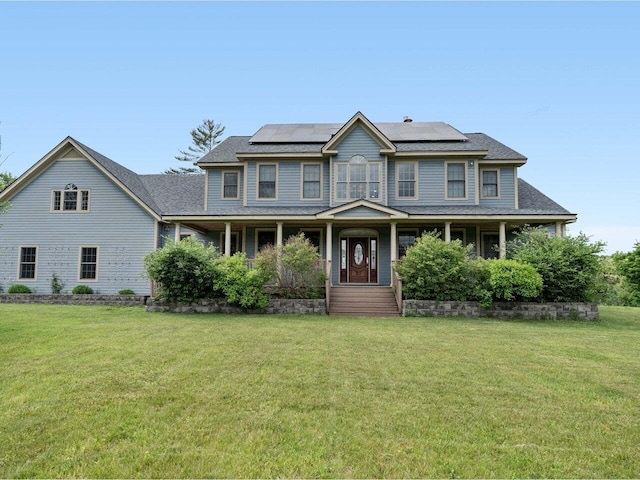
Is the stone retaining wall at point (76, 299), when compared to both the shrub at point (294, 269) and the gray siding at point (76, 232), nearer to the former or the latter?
the gray siding at point (76, 232)

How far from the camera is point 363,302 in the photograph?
1345cm

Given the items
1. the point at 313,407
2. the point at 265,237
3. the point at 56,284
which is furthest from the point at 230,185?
the point at 313,407

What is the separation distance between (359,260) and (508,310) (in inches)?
259

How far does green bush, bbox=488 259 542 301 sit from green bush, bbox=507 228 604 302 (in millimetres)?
626

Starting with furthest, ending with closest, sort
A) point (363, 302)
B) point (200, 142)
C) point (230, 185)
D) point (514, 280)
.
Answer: point (200, 142) → point (230, 185) → point (363, 302) → point (514, 280)

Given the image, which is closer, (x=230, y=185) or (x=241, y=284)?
(x=241, y=284)

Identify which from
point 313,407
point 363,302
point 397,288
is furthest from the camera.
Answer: point 363,302

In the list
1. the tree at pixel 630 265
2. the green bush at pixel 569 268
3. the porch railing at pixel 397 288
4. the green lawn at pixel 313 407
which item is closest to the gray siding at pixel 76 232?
the green lawn at pixel 313 407

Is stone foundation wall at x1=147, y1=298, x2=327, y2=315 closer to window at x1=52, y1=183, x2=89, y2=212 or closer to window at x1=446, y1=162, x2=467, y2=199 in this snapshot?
window at x1=52, y1=183, x2=89, y2=212

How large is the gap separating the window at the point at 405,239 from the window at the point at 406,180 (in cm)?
170

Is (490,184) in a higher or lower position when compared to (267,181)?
lower

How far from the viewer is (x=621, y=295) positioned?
22969mm

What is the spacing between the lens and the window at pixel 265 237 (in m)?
17.4

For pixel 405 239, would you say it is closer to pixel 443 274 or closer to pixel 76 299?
pixel 443 274
